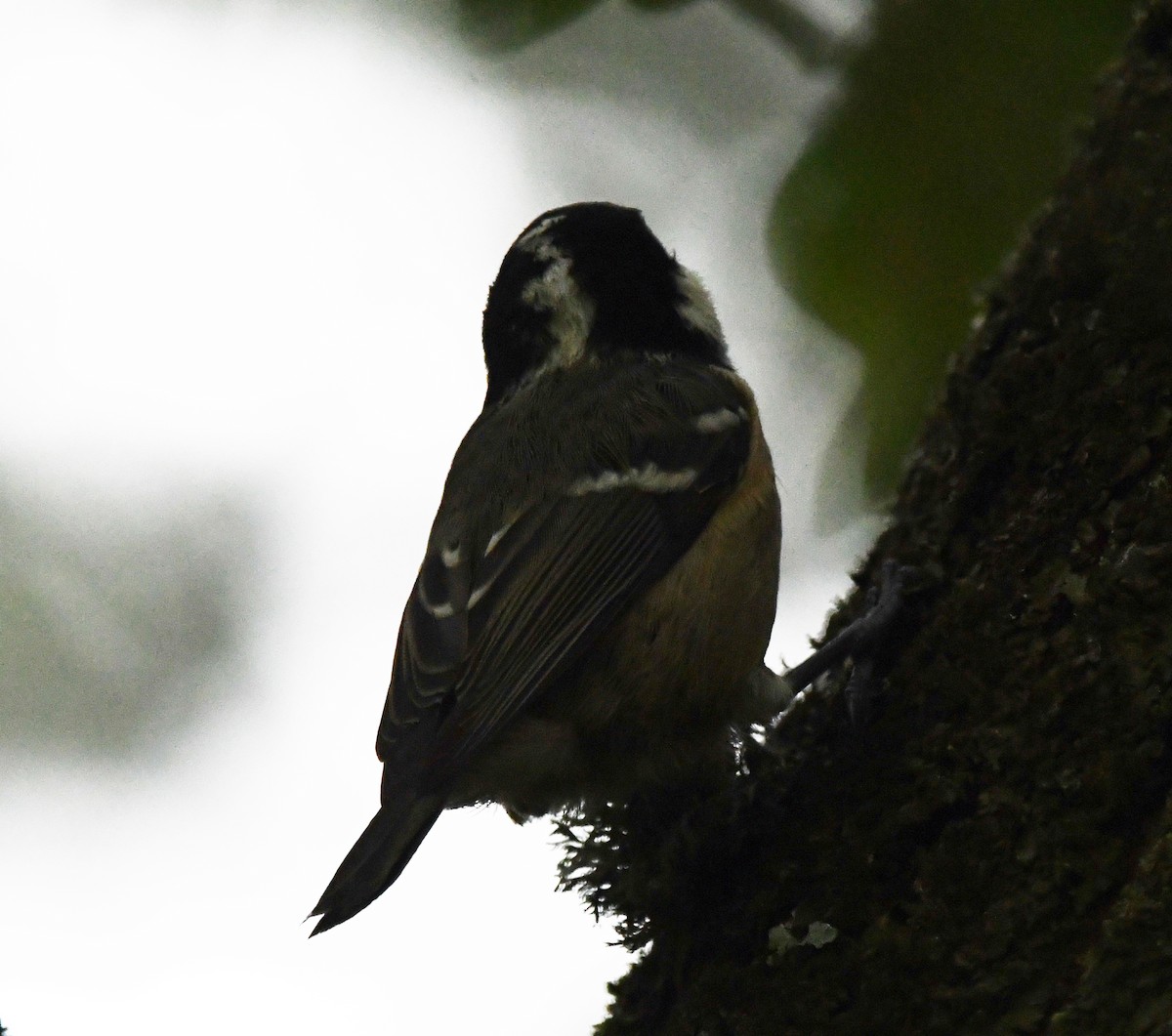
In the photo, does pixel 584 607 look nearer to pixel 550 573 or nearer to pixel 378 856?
pixel 550 573

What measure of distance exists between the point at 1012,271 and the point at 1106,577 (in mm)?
968

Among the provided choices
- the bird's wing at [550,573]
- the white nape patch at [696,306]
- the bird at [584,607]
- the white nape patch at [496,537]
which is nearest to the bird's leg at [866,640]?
the bird at [584,607]

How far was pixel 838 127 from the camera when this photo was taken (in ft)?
10.4

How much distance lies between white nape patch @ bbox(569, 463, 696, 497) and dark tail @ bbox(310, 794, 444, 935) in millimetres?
940

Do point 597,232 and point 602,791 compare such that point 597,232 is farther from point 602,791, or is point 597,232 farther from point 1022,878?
point 1022,878

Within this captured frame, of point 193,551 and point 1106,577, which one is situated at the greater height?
point 193,551

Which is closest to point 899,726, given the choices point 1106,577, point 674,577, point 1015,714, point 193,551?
point 1015,714

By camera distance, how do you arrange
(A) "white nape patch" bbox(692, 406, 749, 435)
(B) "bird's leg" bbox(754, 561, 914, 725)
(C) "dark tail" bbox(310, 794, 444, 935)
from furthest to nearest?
(A) "white nape patch" bbox(692, 406, 749, 435), (B) "bird's leg" bbox(754, 561, 914, 725), (C) "dark tail" bbox(310, 794, 444, 935)

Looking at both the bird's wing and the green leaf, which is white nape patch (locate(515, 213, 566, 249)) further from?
the green leaf

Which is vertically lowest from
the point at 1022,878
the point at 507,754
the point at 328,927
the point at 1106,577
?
the point at 1022,878

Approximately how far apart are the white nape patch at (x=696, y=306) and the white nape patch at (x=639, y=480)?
79cm

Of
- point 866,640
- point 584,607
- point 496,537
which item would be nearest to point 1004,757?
point 866,640

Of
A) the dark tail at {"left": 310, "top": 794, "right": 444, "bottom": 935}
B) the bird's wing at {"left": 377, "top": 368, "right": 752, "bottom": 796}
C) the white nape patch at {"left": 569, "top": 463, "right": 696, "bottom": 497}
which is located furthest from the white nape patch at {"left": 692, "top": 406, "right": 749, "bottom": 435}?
the dark tail at {"left": 310, "top": 794, "right": 444, "bottom": 935}

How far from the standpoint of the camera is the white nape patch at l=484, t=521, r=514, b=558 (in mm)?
3396
